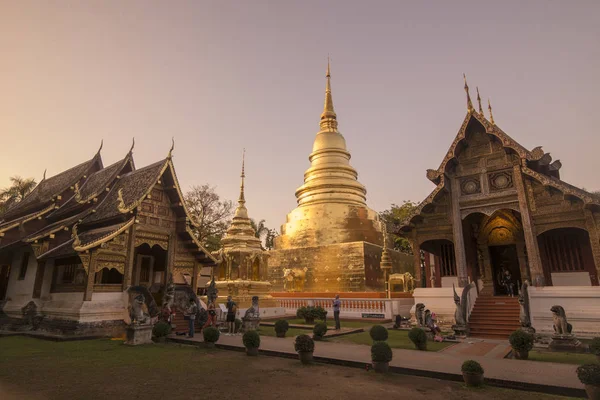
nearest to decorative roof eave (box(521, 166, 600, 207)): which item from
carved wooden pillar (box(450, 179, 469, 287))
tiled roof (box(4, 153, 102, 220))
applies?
carved wooden pillar (box(450, 179, 469, 287))

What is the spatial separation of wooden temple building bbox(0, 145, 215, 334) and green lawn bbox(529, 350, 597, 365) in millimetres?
12414

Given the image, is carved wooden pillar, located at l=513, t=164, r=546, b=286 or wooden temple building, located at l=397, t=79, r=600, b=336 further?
carved wooden pillar, located at l=513, t=164, r=546, b=286

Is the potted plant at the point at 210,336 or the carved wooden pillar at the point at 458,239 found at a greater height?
the carved wooden pillar at the point at 458,239

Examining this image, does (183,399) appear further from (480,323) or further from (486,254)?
(486,254)

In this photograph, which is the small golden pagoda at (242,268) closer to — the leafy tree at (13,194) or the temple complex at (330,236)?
the temple complex at (330,236)

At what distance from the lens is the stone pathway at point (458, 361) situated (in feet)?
21.4

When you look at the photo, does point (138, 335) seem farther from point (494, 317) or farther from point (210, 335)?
point (494, 317)

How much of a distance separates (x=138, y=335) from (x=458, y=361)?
9.06 metres

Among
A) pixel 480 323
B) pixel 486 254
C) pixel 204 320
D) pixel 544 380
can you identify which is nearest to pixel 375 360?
pixel 544 380

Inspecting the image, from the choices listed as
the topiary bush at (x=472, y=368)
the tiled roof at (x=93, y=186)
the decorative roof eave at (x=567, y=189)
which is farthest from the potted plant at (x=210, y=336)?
the decorative roof eave at (x=567, y=189)

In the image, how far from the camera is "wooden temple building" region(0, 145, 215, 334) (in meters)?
13.1

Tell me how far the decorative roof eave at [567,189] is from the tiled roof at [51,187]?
20.9m

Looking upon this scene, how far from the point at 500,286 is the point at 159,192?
1593 cm

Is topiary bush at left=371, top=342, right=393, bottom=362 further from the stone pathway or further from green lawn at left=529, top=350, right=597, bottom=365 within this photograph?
green lawn at left=529, top=350, right=597, bottom=365
